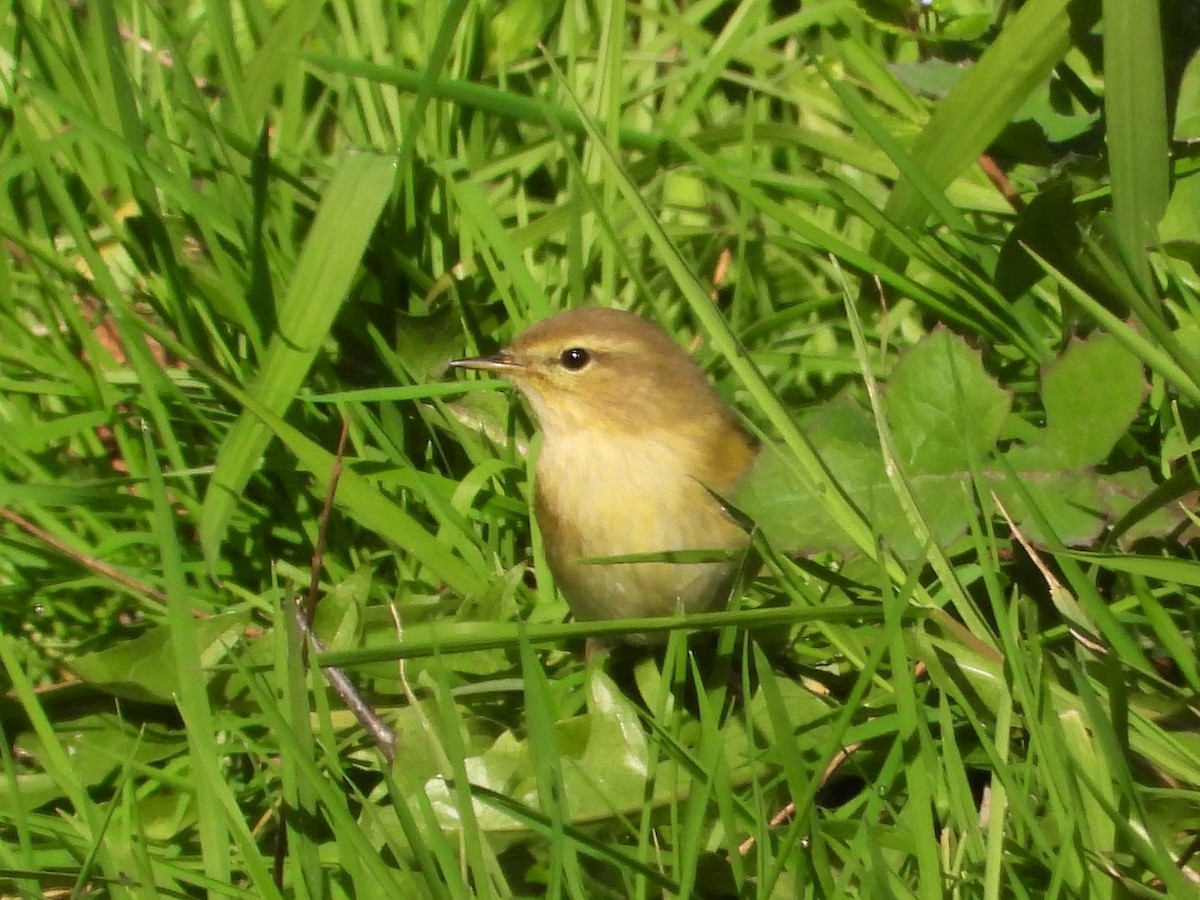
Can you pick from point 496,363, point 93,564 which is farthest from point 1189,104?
point 93,564

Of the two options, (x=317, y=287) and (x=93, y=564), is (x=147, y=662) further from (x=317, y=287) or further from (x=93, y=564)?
(x=317, y=287)

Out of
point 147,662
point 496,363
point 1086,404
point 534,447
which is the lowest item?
point 147,662

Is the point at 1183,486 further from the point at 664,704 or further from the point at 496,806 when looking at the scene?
the point at 496,806

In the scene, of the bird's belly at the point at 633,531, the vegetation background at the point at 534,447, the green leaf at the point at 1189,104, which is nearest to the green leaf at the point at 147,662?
the vegetation background at the point at 534,447

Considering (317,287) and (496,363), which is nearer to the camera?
(317,287)

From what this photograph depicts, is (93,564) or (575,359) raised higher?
(575,359)

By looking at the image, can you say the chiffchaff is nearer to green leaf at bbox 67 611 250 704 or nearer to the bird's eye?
the bird's eye

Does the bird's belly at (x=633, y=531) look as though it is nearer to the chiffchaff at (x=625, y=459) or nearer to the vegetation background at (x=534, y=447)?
the chiffchaff at (x=625, y=459)
